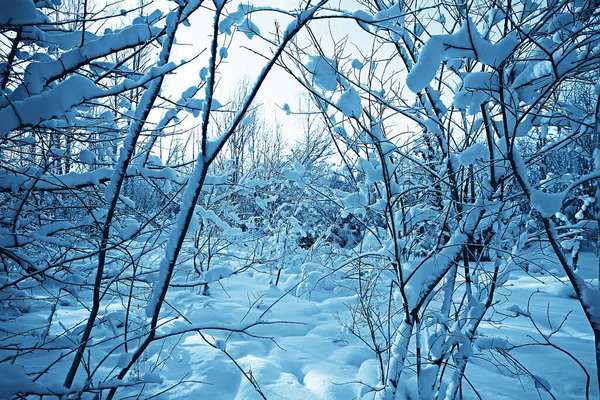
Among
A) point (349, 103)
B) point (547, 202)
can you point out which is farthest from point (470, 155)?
point (349, 103)

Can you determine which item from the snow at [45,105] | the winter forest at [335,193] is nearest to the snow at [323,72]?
the winter forest at [335,193]

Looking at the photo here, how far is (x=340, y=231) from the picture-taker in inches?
436

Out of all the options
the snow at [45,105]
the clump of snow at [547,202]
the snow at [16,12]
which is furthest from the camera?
the clump of snow at [547,202]

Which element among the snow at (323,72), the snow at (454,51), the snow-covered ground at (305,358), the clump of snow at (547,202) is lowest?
the snow-covered ground at (305,358)

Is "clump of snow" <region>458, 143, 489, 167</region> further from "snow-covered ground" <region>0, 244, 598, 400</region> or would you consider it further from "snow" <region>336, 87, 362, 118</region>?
"snow-covered ground" <region>0, 244, 598, 400</region>

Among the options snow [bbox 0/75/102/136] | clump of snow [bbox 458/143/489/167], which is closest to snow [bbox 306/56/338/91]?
clump of snow [bbox 458/143/489/167]

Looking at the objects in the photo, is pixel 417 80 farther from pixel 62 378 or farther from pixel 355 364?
pixel 62 378

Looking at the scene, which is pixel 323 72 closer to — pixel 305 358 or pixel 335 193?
pixel 335 193

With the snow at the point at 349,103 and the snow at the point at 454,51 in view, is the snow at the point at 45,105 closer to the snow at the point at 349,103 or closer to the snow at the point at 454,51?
the snow at the point at 349,103

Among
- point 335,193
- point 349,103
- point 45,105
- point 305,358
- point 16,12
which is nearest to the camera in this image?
point 16,12

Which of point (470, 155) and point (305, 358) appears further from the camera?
point (305, 358)

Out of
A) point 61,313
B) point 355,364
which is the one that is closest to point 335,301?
point 355,364

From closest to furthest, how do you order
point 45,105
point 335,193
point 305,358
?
1. point 45,105
2. point 335,193
3. point 305,358

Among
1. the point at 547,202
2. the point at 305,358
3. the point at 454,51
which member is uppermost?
the point at 454,51
